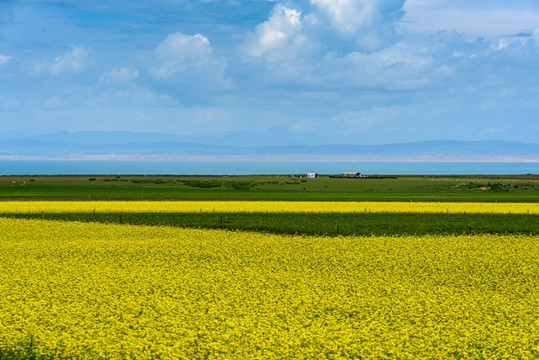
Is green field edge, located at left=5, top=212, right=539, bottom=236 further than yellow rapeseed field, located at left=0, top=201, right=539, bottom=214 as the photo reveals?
No

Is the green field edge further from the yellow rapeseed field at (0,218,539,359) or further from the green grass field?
the green grass field

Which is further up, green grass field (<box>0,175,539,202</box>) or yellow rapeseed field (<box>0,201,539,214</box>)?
green grass field (<box>0,175,539,202</box>)

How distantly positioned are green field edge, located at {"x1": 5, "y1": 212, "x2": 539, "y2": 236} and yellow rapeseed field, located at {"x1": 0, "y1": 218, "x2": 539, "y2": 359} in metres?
8.84

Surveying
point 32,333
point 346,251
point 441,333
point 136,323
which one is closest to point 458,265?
point 346,251

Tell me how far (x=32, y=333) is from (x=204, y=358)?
532cm

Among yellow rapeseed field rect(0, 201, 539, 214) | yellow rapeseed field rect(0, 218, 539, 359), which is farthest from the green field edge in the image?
yellow rapeseed field rect(0, 218, 539, 359)

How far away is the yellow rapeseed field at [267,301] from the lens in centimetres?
1483

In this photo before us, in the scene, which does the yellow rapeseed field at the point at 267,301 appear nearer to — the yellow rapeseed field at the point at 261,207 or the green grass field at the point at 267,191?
the yellow rapeseed field at the point at 261,207

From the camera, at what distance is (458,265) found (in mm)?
28547

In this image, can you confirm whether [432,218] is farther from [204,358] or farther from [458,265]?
[204,358]

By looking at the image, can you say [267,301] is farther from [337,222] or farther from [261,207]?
[261,207]

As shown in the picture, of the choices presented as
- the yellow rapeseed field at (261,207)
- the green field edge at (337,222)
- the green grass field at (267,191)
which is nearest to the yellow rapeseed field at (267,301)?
the green field edge at (337,222)

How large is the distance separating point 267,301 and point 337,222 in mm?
30288

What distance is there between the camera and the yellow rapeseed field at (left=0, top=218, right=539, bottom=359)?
1483 centimetres
